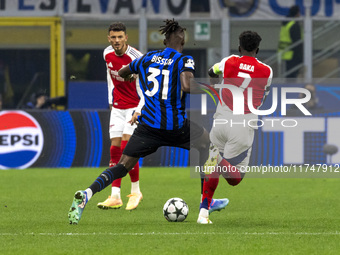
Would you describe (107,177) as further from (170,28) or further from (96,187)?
(170,28)

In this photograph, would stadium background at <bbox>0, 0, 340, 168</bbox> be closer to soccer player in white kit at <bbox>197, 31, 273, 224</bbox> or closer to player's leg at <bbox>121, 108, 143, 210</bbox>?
player's leg at <bbox>121, 108, 143, 210</bbox>

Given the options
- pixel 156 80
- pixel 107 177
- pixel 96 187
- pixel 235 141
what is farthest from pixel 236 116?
pixel 96 187

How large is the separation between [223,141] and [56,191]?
4.47 metres

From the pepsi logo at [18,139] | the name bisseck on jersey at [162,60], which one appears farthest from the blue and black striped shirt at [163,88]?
the pepsi logo at [18,139]

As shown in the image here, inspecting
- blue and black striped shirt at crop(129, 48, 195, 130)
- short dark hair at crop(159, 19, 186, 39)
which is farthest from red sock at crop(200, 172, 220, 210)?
short dark hair at crop(159, 19, 186, 39)

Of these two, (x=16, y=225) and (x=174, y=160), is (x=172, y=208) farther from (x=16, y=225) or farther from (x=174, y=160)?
(x=174, y=160)

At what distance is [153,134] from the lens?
856 cm

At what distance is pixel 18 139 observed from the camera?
54.3 ft

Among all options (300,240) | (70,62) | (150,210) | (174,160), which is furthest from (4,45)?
(300,240)

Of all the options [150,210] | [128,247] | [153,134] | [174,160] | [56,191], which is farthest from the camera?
[174,160]

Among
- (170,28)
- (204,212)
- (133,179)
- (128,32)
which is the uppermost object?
(128,32)

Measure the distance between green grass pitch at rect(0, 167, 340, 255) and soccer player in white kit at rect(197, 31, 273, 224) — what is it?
0.48 meters

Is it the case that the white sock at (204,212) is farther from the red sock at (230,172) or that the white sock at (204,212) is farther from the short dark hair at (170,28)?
the short dark hair at (170,28)

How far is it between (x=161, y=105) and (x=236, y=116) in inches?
27.9
